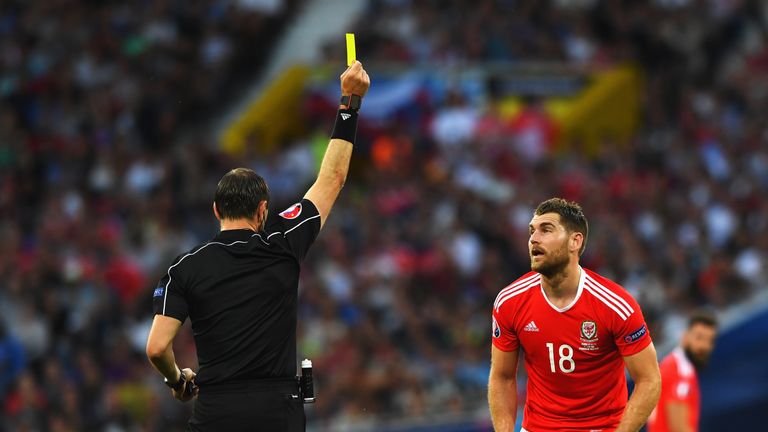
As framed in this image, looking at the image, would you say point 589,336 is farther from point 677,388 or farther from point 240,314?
point 677,388

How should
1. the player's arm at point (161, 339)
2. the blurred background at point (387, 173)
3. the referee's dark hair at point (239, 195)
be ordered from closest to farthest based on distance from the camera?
the player's arm at point (161, 339) → the referee's dark hair at point (239, 195) → the blurred background at point (387, 173)

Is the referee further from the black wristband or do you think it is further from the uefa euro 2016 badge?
the uefa euro 2016 badge

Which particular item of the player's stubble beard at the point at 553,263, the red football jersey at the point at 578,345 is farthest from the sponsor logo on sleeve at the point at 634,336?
the player's stubble beard at the point at 553,263

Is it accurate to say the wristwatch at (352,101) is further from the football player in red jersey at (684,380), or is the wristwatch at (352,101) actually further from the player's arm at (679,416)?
the player's arm at (679,416)

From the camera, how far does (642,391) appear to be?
6.60m

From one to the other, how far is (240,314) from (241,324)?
4 cm

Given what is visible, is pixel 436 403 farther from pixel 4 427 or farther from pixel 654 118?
pixel 654 118

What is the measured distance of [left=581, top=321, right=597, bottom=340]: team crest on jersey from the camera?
22.1 ft

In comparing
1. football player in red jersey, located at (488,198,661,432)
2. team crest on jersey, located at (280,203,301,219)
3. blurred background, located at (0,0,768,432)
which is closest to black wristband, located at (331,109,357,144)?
team crest on jersey, located at (280,203,301,219)

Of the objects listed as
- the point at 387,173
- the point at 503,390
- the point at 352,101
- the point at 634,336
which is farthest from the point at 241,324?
the point at 387,173

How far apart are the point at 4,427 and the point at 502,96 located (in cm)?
881

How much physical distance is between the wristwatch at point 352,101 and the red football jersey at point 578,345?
1285 millimetres

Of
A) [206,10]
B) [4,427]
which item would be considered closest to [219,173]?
[206,10]

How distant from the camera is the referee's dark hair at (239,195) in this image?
19.9 ft
